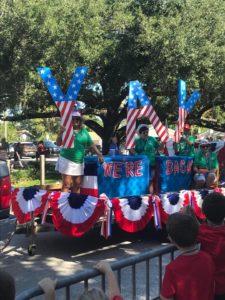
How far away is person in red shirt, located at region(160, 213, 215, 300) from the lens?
8.78 feet

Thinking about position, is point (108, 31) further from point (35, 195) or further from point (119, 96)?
point (35, 195)

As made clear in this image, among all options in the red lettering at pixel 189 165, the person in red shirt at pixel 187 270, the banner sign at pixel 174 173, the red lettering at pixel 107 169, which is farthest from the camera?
the red lettering at pixel 189 165

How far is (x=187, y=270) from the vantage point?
2691 mm

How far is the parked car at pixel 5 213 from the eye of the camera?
5648 mm

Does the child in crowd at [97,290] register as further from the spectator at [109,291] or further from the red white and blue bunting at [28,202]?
the red white and blue bunting at [28,202]

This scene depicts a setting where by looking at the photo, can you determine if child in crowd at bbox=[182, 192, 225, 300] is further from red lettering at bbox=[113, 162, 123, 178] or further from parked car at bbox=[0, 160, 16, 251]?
red lettering at bbox=[113, 162, 123, 178]

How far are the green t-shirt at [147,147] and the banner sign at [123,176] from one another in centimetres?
40

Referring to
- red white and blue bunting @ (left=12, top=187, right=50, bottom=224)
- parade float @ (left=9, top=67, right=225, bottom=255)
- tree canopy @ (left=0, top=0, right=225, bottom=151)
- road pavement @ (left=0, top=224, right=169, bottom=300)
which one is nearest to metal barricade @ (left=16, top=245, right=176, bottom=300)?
road pavement @ (left=0, top=224, right=169, bottom=300)

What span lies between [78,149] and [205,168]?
10.2 ft

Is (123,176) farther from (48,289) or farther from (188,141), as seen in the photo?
(48,289)

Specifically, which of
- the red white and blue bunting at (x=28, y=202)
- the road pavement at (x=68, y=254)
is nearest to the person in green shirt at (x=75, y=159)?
the red white and blue bunting at (x=28, y=202)

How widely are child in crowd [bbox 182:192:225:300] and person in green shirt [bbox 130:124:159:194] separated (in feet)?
17.6

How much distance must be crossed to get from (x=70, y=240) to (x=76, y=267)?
1.75 metres

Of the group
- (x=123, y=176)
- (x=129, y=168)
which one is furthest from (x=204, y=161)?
(x=123, y=176)
